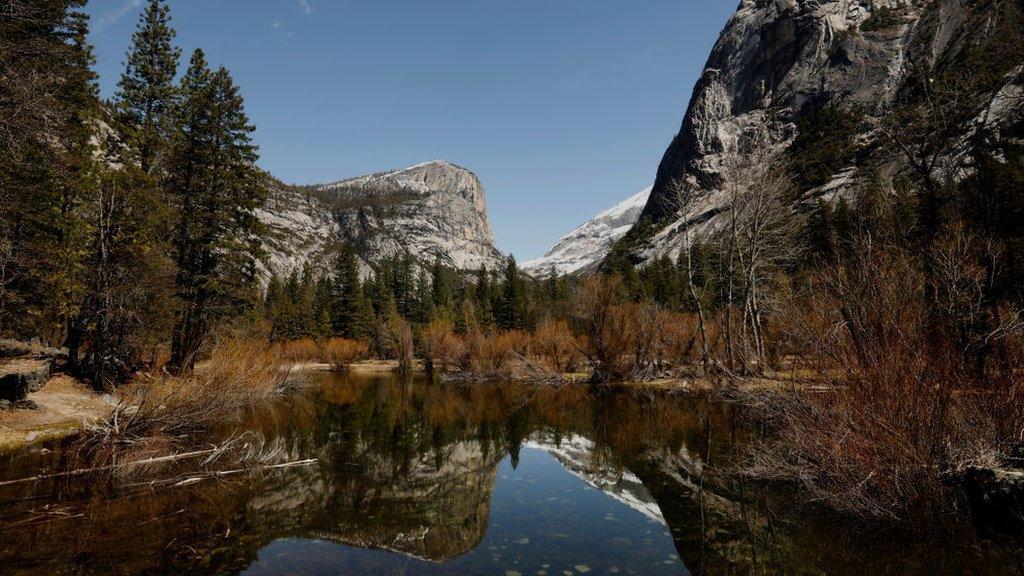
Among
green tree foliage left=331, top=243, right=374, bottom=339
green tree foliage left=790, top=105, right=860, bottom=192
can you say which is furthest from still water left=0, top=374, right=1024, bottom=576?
green tree foliage left=790, top=105, right=860, bottom=192

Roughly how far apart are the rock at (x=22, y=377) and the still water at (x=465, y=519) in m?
4.12

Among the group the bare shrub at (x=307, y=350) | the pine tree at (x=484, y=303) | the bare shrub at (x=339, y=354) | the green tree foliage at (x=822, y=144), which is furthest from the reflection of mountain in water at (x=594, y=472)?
the green tree foliage at (x=822, y=144)

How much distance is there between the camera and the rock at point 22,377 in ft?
45.9

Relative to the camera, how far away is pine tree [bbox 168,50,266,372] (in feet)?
84.3

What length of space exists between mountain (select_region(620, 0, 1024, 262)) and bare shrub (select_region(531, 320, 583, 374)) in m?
38.5

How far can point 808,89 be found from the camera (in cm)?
11612

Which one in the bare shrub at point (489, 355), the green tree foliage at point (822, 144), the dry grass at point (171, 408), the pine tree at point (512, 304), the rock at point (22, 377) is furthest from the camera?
the green tree foliage at point (822, 144)

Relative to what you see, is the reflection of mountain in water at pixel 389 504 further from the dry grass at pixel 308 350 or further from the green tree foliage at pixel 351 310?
the green tree foliage at pixel 351 310

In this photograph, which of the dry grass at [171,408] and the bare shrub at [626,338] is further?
the bare shrub at [626,338]

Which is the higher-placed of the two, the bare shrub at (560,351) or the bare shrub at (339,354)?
the bare shrub at (560,351)

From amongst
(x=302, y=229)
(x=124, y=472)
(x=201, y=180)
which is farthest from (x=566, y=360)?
(x=302, y=229)

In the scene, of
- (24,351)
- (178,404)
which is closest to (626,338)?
(178,404)

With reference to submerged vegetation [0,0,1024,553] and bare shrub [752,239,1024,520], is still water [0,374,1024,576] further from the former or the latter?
submerged vegetation [0,0,1024,553]

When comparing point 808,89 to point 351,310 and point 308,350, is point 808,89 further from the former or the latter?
point 308,350
